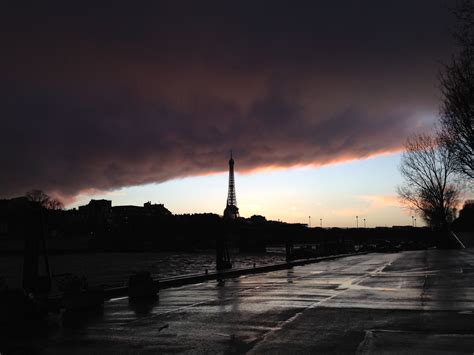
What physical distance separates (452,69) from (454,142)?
8.39 metres

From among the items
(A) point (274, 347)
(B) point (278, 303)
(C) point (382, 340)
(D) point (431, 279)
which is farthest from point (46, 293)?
(D) point (431, 279)

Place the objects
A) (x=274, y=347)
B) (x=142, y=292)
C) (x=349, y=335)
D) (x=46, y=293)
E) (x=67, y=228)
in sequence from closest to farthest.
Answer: (x=274, y=347)
(x=349, y=335)
(x=46, y=293)
(x=142, y=292)
(x=67, y=228)

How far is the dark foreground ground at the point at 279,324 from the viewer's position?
9219 mm

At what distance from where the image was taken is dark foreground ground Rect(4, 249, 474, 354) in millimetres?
9219

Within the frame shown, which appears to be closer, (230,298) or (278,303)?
(278,303)

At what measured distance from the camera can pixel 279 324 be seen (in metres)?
11.5

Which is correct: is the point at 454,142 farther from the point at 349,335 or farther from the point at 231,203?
the point at 231,203

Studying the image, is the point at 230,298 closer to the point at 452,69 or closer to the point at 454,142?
the point at 452,69

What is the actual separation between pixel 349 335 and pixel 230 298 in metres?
7.26

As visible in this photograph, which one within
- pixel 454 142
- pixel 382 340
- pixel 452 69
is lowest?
pixel 382 340

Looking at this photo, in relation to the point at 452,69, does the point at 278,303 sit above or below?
below

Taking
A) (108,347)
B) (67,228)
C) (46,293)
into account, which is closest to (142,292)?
(46,293)

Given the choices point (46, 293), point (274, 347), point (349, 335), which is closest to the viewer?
point (274, 347)

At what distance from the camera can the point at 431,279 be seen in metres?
22.0
